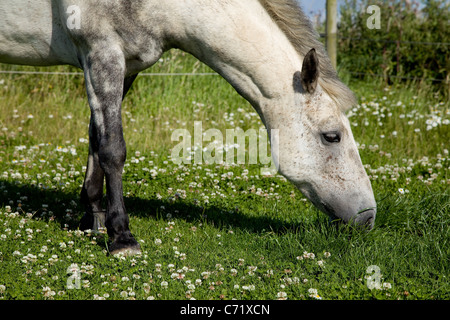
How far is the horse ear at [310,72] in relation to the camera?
3.61 m

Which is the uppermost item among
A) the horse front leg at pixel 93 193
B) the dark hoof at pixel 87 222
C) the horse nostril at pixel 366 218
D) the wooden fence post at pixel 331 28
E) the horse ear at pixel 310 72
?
the horse ear at pixel 310 72

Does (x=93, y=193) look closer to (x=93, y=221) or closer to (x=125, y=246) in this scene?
(x=93, y=221)

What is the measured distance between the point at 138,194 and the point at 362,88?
5674mm

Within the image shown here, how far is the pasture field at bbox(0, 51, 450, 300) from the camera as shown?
3369mm

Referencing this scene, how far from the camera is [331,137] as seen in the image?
3875mm

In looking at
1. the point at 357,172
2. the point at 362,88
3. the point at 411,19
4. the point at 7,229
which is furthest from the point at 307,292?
the point at 411,19

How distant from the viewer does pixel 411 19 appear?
1055 cm

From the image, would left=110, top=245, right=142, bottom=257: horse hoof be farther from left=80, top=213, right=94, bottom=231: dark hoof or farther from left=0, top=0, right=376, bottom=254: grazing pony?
left=80, top=213, right=94, bottom=231: dark hoof

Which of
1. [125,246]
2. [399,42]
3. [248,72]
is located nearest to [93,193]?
[125,246]

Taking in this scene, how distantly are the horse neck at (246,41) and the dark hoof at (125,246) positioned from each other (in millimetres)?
1479

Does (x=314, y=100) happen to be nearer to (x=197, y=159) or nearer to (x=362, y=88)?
(x=197, y=159)

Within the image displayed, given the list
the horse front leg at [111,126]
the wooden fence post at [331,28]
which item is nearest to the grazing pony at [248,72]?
the horse front leg at [111,126]

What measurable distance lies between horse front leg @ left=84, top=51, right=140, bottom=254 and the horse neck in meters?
0.56

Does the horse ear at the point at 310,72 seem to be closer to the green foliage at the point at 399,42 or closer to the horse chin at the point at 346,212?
the horse chin at the point at 346,212
